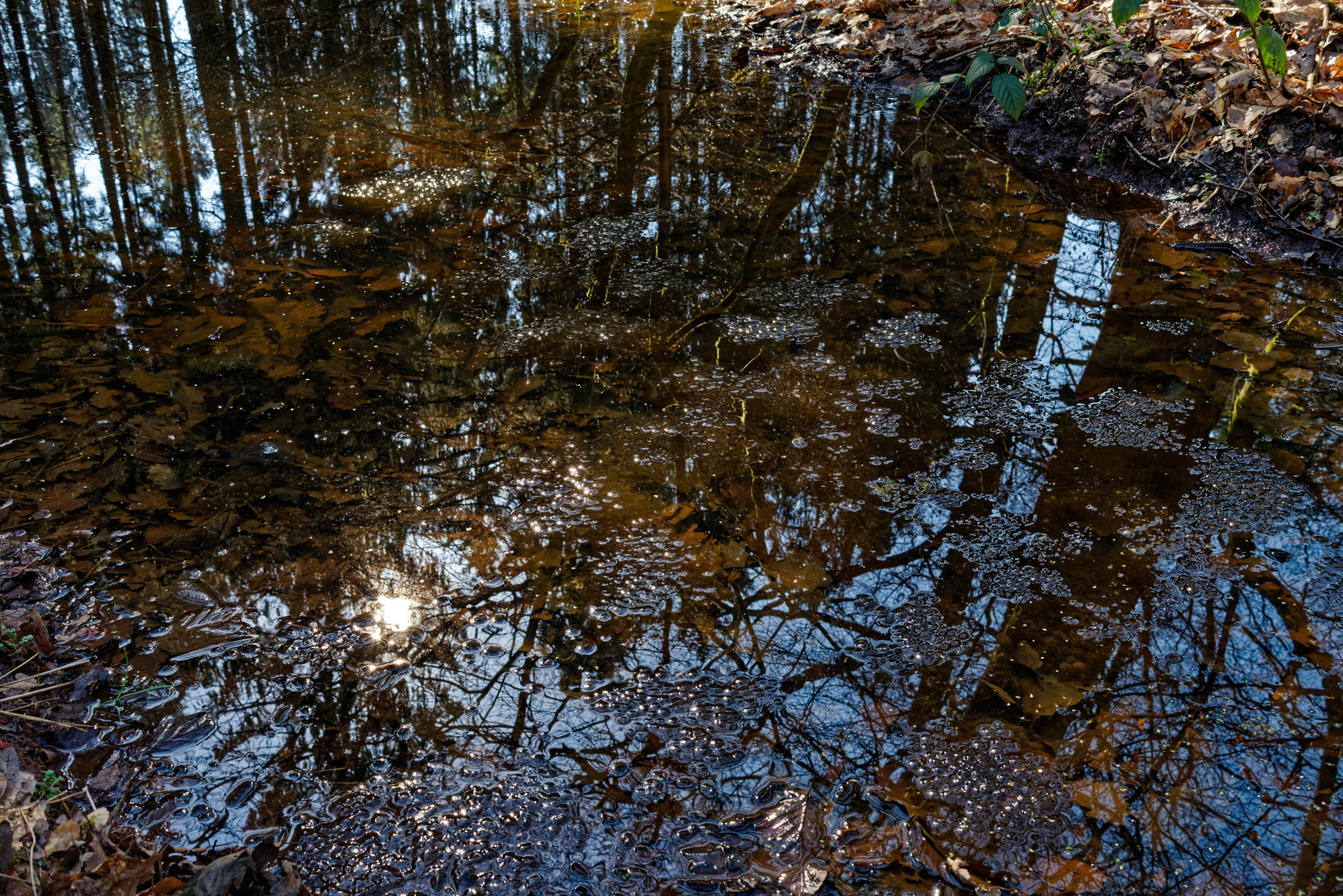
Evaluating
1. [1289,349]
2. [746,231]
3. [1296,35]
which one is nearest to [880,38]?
[1296,35]

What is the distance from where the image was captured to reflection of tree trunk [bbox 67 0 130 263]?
14.8 feet

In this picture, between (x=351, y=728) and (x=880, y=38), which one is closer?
(x=351, y=728)

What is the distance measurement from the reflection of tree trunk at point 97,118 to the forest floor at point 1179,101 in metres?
4.05

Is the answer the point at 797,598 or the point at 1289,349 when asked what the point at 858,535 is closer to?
the point at 797,598

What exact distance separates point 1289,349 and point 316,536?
368cm

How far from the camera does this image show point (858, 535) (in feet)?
8.75

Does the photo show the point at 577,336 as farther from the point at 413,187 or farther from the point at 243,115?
the point at 243,115

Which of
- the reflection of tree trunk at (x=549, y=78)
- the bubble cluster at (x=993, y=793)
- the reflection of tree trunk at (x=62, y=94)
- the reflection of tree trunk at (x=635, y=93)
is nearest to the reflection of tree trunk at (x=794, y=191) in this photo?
the reflection of tree trunk at (x=635, y=93)

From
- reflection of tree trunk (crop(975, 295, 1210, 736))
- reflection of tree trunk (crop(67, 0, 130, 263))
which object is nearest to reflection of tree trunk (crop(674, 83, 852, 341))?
reflection of tree trunk (crop(975, 295, 1210, 736))

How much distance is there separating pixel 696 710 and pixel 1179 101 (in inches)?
179

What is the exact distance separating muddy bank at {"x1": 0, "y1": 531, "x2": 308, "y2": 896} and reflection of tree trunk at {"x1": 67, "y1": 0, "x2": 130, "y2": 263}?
244 centimetres

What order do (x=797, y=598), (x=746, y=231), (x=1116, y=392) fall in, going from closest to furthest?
(x=797, y=598) → (x=1116, y=392) → (x=746, y=231)

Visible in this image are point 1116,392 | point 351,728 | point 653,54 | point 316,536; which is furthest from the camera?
point 653,54

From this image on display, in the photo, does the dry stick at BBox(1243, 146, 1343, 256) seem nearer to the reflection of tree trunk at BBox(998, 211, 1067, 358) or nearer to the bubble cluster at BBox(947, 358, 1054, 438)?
the reflection of tree trunk at BBox(998, 211, 1067, 358)
